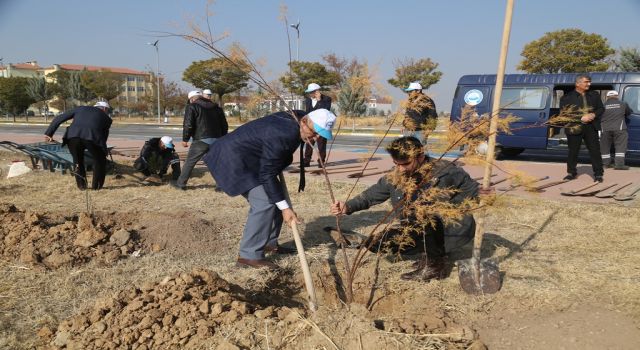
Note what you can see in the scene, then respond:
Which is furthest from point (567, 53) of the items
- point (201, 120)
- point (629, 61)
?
point (201, 120)

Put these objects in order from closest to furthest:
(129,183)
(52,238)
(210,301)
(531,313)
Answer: (210,301)
(531,313)
(52,238)
(129,183)

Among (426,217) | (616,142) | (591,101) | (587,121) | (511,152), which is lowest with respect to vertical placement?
(511,152)

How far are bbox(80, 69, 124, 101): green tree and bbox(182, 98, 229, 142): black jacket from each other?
39.8 meters

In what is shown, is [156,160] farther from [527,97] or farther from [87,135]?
[527,97]

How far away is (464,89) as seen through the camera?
10883 mm

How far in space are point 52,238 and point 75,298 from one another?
117cm

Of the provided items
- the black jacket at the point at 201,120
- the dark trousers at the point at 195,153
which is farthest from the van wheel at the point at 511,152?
the dark trousers at the point at 195,153

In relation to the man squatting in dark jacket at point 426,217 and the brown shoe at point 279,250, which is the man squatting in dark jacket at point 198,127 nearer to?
the brown shoe at point 279,250

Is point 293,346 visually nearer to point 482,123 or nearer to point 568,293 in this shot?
point 482,123

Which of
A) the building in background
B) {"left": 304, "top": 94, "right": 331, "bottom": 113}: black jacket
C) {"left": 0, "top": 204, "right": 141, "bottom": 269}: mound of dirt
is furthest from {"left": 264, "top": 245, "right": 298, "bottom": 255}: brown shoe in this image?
the building in background

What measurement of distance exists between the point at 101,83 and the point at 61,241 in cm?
4610

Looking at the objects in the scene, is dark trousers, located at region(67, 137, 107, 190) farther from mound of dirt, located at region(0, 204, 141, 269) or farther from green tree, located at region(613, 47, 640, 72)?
green tree, located at region(613, 47, 640, 72)

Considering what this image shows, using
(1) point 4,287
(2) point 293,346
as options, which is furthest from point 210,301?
(1) point 4,287

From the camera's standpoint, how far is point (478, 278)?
10.8 feet
